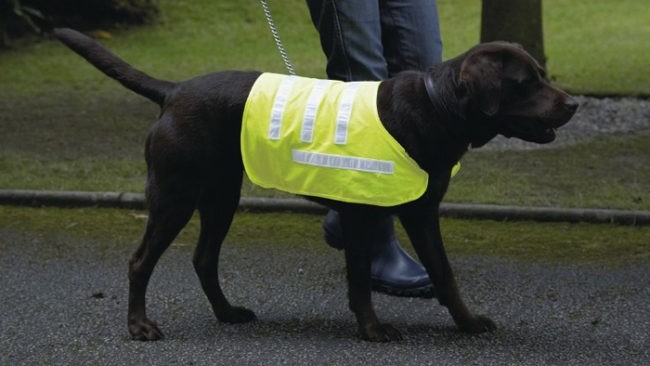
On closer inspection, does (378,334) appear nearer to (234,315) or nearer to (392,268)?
(234,315)

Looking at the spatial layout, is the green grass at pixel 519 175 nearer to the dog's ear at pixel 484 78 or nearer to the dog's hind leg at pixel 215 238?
the dog's hind leg at pixel 215 238

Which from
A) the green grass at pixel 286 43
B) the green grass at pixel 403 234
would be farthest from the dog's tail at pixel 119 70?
the green grass at pixel 286 43

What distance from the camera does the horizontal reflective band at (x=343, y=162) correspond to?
4.22 m

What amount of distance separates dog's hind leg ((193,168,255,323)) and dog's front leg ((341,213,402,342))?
0.53 meters

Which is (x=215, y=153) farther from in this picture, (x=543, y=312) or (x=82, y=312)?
(x=543, y=312)

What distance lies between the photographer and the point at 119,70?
4.55 metres

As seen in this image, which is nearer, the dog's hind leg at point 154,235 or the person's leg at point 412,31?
the dog's hind leg at point 154,235

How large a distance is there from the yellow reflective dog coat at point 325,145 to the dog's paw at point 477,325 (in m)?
0.58

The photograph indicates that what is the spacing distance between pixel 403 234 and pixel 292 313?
1.41m

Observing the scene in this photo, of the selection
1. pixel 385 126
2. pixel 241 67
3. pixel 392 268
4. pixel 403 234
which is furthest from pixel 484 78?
pixel 241 67

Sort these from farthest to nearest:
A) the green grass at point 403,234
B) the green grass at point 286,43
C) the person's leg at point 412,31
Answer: the green grass at point 286,43
the green grass at point 403,234
the person's leg at point 412,31

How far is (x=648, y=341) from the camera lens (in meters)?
4.38

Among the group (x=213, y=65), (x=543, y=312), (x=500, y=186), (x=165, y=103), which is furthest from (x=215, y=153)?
(x=213, y=65)

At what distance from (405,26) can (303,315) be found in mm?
1313
